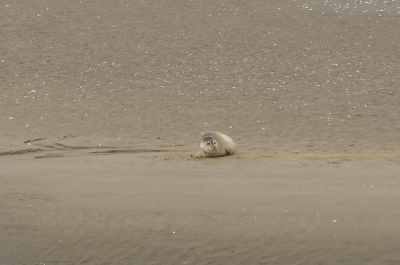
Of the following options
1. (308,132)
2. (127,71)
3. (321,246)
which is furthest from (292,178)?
(127,71)

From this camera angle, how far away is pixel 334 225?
598 centimetres

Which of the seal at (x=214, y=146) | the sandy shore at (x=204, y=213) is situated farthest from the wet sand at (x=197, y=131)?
the seal at (x=214, y=146)

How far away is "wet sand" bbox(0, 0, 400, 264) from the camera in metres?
5.98

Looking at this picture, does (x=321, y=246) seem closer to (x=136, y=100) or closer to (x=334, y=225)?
(x=334, y=225)

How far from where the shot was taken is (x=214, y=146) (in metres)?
9.13

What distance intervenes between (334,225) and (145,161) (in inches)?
141

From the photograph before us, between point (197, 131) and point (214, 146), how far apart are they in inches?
113

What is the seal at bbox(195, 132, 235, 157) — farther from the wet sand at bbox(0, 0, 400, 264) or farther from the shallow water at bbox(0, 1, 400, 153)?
the shallow water at bbox(0, 1, 400, 153)

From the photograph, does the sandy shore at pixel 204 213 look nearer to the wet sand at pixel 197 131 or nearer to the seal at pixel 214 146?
the wet sand at pixel 197 131

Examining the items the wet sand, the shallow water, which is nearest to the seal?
the wet sand

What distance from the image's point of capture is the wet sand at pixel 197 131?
5.98 metres

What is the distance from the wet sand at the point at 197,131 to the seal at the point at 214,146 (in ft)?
0.58

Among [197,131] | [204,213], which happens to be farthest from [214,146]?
[197,131]

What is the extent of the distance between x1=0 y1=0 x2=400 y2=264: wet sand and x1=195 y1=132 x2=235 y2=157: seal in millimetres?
178
